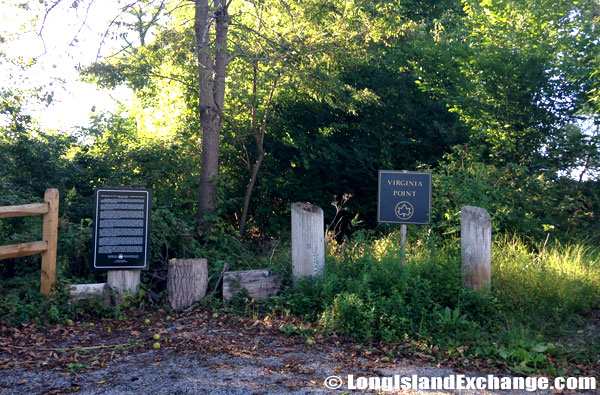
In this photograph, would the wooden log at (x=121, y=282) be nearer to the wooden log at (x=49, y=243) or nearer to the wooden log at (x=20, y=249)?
the wooden log at (x=49, y=243)

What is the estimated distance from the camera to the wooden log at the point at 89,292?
23.8ft

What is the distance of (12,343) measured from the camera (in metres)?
6.03

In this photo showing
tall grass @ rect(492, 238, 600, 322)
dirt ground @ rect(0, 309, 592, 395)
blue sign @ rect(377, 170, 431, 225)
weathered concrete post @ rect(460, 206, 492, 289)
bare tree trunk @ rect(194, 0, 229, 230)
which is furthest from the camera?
bare tree trunk @ rect(194, 0, 229, 230)

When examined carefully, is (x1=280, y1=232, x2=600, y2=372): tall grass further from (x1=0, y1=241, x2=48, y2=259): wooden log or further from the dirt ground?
(x1=0, y1=241, x2=48, y2=259): wooden log

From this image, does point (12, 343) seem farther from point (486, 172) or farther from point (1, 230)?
point (486, 172)

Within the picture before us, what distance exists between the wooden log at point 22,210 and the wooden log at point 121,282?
1199 millimetres

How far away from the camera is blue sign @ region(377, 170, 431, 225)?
7797 millimetres

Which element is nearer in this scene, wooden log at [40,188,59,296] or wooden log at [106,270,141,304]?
wooden log at [40,188,59,296]

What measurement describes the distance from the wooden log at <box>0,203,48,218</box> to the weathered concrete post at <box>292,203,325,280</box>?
3314mm

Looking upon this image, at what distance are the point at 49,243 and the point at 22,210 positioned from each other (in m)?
0.58

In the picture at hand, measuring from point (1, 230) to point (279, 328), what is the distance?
449 centimetres

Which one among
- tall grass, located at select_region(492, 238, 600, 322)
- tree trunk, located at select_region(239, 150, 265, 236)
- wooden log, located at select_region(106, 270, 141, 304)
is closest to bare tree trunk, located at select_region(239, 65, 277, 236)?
tree trunk, located at select_region(239, 150, 265, 236)

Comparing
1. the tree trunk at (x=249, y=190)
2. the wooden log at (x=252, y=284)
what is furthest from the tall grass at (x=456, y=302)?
the tree trunk at (x=249, y=190)

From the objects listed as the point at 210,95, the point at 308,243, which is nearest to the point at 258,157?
the point at 210,95
